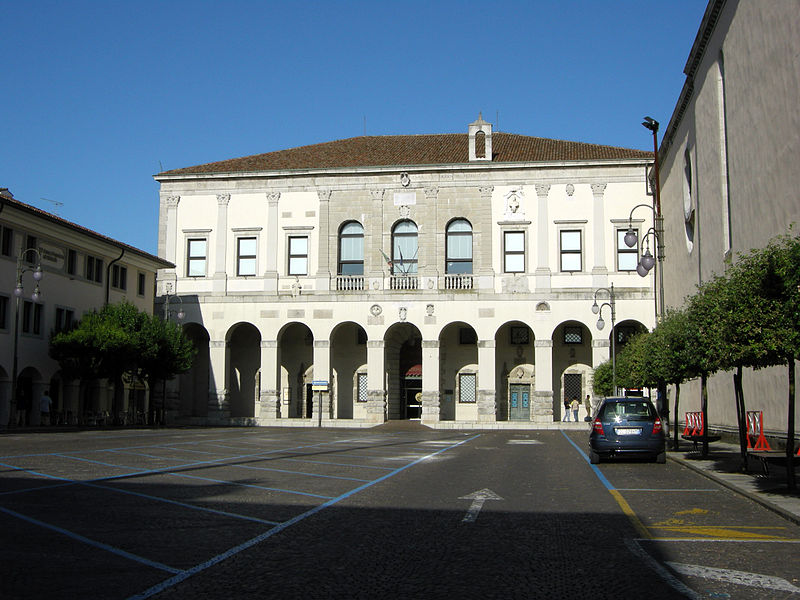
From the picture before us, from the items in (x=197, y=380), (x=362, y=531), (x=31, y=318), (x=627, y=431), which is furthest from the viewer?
(x=197, y=380)

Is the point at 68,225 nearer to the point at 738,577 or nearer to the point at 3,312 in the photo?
the point at 3,312

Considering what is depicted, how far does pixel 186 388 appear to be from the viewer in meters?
54.9

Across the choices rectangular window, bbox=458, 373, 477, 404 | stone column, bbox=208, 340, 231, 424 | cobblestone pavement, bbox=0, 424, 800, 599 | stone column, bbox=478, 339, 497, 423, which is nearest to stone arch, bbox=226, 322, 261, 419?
stone column, bbox=208, 340, 231, 424

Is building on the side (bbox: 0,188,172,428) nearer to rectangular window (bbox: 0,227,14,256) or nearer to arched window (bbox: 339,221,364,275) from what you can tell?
rectangular window (bbox: 0,227,14,256)

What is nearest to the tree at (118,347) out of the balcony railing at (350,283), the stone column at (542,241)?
the balcony railing at (350,283)

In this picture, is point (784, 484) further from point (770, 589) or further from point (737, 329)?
point (770, 589)

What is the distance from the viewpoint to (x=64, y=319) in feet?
137

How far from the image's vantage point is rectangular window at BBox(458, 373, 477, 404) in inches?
2094

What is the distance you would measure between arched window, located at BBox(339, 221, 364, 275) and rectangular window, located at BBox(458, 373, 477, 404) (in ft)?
29.5

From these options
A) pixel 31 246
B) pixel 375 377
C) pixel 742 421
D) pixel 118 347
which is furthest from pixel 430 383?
pixel 742 421

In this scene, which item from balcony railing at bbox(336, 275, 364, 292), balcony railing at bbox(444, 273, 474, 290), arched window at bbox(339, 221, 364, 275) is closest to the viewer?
balcony railing at bbox(444, 273, 474, 290)

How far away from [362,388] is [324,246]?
9.15 metres

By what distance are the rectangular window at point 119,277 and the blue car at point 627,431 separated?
1298 inches

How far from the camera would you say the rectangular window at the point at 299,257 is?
5359cm
